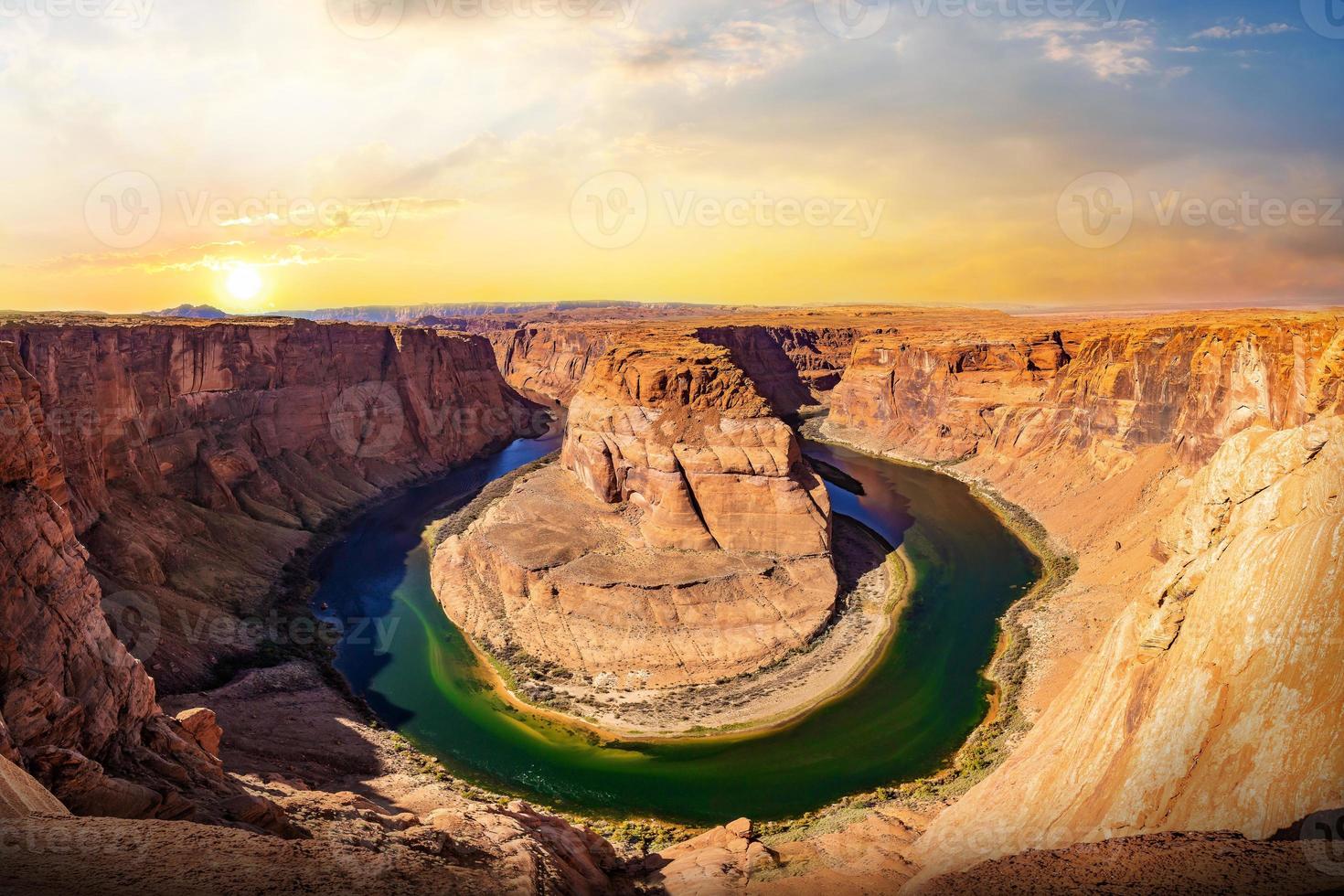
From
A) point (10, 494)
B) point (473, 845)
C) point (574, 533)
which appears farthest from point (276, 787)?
point (574, 533)

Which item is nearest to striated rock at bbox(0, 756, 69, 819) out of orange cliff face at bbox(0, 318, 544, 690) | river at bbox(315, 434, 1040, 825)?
orange cliff face at bbox(0, 318, 544, 690)

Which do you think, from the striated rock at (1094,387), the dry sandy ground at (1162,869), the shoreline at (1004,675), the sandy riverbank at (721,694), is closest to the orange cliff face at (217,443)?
the sandy riverbank at (721,694)

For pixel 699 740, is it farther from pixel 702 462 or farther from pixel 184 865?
pixel 184 865

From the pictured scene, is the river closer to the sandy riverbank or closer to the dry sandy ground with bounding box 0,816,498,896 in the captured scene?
the sandy riverbank

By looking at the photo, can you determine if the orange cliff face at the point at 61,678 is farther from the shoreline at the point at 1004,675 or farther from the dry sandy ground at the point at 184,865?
the shoreline at the point at 1004,675

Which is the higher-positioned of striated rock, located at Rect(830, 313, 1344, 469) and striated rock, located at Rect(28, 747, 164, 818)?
striated rock, located at Rect(830, 313, 1344, 469)

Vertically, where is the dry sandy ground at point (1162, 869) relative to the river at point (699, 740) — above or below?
above
